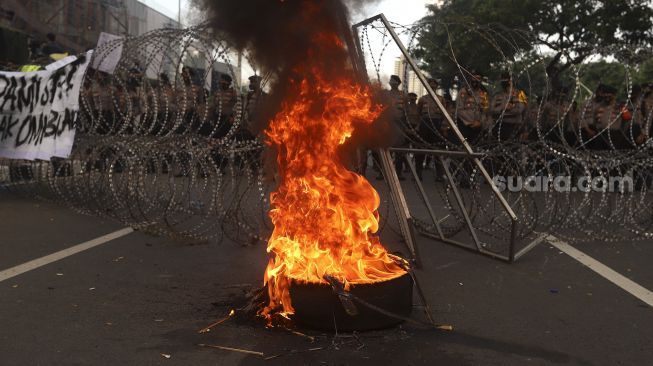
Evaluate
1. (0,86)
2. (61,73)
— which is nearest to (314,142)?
(61,73)

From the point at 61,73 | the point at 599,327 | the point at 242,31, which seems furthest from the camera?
the point at 61,73

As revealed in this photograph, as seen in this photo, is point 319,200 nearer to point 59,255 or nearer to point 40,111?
point 59,255

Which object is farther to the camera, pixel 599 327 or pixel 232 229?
pixel 232 229

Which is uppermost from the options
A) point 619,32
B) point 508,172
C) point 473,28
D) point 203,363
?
point 619,32

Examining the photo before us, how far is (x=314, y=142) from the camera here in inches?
205

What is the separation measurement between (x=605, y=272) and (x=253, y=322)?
3978mm

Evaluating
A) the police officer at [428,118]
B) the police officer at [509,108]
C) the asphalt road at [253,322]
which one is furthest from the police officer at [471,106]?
the asphalt road at [253,322]

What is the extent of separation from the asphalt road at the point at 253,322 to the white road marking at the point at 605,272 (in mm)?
107

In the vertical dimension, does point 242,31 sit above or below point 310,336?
above

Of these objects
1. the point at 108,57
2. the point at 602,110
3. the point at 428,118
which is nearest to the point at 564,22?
the point at 602,110

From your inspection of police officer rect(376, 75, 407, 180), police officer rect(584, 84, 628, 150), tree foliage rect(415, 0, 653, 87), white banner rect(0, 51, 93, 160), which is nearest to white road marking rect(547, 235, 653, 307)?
police officer rect(376, 75, 407, 180)

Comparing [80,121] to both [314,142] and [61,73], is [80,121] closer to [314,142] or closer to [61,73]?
[61,73]

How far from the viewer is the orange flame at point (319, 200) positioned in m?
4.88

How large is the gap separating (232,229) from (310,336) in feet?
14.2
